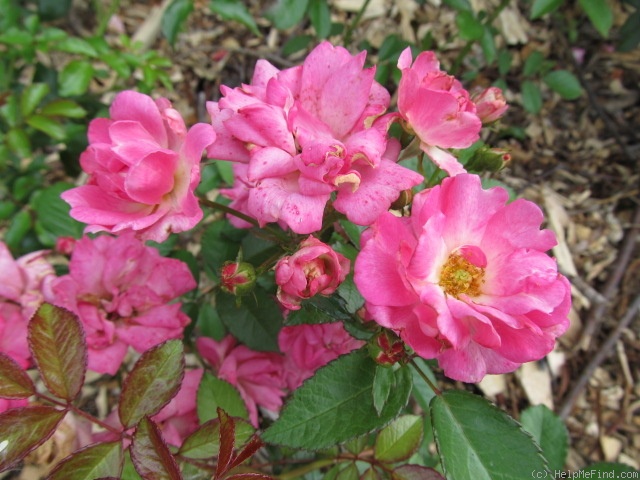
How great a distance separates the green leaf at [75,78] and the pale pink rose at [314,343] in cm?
97

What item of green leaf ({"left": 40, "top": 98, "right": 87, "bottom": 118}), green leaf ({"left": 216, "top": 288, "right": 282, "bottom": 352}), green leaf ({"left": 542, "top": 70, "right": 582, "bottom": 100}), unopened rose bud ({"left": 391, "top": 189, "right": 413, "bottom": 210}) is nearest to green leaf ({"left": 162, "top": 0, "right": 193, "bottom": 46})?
green leaf ({"left": 40, "top": 98, "right": 87, "bottom": 118})

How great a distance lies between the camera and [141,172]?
3.07 feet

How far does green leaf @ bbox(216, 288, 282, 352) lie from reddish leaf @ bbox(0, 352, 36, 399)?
50 cm

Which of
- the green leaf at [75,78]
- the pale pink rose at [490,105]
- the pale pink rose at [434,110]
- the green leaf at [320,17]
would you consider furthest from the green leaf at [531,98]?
the green leaf at [75,78]

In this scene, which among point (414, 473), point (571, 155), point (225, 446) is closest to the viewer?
point (225, 446)

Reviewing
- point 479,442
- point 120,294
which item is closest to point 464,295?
point 479,442

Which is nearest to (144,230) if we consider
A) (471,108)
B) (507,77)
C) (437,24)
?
(471,108)

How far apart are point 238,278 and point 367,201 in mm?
276

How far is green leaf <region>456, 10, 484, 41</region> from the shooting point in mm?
1792

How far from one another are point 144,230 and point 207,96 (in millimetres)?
2040

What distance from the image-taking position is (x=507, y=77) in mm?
2703

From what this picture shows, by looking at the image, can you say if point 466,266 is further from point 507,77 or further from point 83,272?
point 507,77

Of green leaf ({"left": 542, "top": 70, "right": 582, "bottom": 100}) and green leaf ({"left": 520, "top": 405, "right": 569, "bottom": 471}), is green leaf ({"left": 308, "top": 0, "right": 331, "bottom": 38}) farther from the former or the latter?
green leaf ({"left": 520, "top": 405, "right": 569, "bottom": 471})

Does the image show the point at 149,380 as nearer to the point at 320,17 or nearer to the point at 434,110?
the point at 434,110
